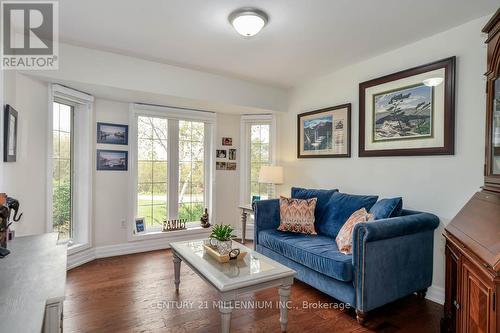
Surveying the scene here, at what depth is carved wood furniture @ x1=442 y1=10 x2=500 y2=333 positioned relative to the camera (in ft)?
4.05

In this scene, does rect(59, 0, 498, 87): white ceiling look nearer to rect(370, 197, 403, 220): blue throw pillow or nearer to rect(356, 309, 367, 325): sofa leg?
rect(370, 197, 403, 220): blue throw pillow

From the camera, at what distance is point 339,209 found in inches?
121

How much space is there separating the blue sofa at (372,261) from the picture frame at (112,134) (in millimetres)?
2534

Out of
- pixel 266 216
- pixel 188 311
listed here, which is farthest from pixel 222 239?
pixel 266 216

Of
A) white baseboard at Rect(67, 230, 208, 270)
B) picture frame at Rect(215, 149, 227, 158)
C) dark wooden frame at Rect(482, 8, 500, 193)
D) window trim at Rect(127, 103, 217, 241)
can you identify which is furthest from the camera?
picture frame at Rect(215, 149, 227, 158)

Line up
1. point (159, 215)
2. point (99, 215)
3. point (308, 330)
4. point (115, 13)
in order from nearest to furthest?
point (308, 330)
point (115, 13)
point (99, 215)
point (159, 215)

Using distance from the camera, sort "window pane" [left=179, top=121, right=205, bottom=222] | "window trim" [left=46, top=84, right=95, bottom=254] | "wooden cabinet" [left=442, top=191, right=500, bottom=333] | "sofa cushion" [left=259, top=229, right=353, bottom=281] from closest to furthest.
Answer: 1. "wooden cabinet" [left=442, top=191, right=500, bottom=333]
2. "sofa cushion" [left=259, top=229, right=353, bottom=281]
3. "window trim" [left=46, top=84, right=95, bottom=254]
4. "window pane" [left=179, top=121, right=205, bottom=222]

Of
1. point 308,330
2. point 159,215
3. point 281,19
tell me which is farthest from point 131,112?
point 308,330

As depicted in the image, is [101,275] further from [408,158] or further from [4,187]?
[408,158]

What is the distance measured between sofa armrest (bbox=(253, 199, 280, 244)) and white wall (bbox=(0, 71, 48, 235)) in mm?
2360

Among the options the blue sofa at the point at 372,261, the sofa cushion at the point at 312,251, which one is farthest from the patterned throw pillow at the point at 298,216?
the blue sofa at the point at 372,261

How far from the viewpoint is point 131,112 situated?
3.90 metres

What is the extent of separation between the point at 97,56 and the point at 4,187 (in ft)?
5.23

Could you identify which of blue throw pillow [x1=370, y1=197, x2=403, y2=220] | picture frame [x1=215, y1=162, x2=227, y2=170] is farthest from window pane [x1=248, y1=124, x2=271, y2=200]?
blue throw pillow [x1=370, y1=197, x2=403, y2=220]
